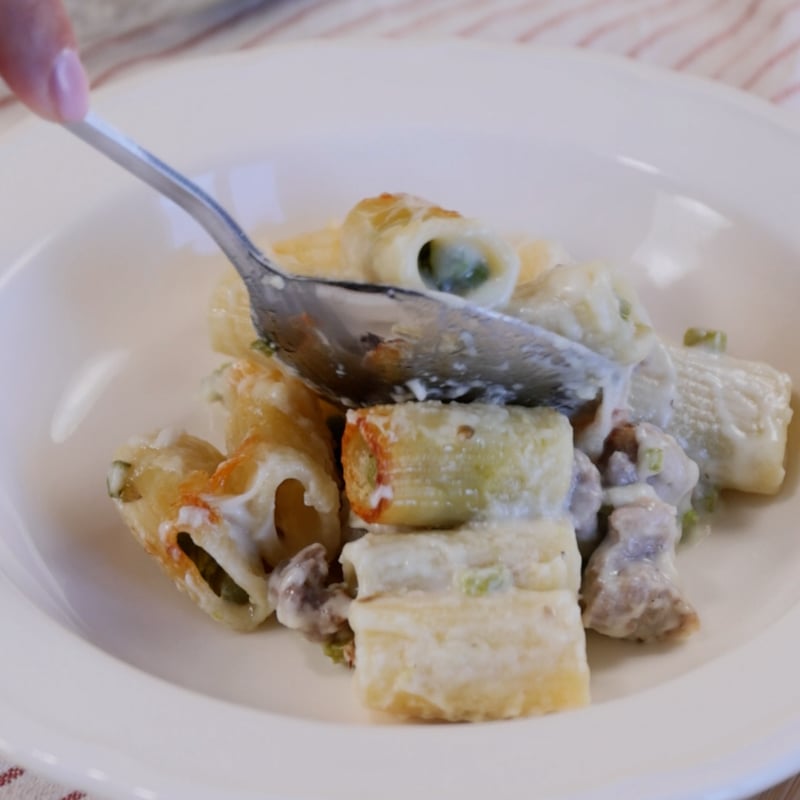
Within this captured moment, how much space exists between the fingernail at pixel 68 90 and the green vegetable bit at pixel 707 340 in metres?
0.92

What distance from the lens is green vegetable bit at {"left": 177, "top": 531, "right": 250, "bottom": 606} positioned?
4.04 ft

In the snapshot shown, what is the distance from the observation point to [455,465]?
112 centimetres

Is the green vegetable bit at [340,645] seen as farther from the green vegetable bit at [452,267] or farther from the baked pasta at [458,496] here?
the green vegetable bit at [452,267]

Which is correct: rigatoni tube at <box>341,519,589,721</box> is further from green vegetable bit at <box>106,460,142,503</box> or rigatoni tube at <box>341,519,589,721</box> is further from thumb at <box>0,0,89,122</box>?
thumb at <box>0,0,89,122</box>

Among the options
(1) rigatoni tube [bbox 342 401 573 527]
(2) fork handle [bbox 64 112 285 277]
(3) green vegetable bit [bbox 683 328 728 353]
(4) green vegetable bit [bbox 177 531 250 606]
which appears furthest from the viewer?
(3) green vegetable bit [bbox 683 328 728 353]

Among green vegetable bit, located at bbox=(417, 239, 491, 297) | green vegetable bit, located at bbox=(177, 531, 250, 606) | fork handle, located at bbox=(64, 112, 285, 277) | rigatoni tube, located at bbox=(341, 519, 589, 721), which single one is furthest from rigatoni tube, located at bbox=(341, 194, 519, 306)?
green vegetable bit, located at bbox=(177, 531, 250, 606)

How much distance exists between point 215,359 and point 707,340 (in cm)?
76

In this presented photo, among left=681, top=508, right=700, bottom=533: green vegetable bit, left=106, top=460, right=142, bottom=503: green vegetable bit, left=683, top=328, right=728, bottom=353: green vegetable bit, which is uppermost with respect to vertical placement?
left=106, top=460, right=142, bottom=503: green vegetable bit

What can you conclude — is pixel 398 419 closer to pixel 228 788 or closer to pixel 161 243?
pixel 228 788

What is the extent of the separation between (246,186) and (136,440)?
580mm

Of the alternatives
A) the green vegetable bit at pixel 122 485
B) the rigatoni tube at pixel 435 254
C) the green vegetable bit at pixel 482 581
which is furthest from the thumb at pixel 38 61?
the green vegetable bit at pixel 482 581

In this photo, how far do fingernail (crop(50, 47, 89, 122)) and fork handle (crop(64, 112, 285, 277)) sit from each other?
0.02 m

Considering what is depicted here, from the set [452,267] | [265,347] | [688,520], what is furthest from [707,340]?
[265,347]

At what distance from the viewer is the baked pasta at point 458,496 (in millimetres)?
1042
